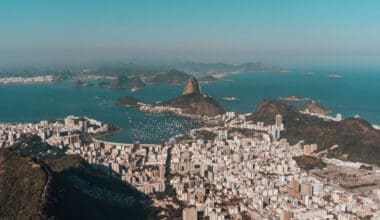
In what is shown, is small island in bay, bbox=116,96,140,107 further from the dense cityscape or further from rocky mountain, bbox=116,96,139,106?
the dense cityscape

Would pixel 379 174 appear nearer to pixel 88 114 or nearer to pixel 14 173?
pixel 14 173

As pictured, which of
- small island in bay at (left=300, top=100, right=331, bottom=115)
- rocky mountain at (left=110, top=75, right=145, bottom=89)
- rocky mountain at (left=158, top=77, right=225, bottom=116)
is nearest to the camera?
rocky mountain at (left=158, top=77, right=225, bottom=116)

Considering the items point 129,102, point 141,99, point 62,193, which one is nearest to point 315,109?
point 129,102

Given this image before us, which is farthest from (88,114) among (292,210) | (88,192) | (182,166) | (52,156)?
(292,210)

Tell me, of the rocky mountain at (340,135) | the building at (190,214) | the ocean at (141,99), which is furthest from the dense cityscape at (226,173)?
the ocean at (141,99)

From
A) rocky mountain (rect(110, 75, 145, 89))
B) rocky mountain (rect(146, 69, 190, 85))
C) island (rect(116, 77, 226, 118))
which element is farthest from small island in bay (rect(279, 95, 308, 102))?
rocky mountain (rect(146, 69, 190, 85))

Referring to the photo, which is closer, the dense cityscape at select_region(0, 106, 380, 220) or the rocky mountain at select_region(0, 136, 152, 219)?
the rocky mountain at select_region(0, 136, 152, 219)

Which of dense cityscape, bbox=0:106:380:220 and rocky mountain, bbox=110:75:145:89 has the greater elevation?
rocky mountain, bbox=110:75:145:89
